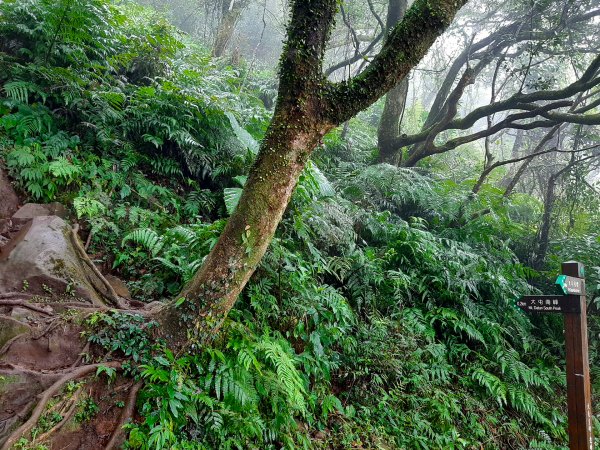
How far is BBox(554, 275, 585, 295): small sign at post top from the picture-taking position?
3.50 meters

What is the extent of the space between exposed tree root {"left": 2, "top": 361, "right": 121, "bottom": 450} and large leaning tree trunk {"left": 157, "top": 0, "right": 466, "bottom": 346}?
504 mm

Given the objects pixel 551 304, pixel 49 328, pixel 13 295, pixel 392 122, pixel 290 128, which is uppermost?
pixel 392 122

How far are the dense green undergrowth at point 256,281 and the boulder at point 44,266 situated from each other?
0.54 meters


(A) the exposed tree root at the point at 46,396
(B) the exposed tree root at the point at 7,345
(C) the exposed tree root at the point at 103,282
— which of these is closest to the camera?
(A) the exposed tree root at the point at 46,396

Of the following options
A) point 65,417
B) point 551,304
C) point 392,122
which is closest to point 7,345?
point 65,417

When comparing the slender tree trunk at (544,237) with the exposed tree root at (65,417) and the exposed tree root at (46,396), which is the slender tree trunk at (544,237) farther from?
the exposed tree root at (65,417)

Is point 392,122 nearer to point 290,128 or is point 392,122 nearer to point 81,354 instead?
point 290,128

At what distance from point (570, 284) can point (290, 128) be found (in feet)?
10.4

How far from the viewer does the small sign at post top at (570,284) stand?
3504 millimetres

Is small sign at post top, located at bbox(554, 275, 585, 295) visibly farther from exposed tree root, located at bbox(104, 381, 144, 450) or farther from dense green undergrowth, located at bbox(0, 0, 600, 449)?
exposed tree root, located at bbox(104, 381, 144, 450)

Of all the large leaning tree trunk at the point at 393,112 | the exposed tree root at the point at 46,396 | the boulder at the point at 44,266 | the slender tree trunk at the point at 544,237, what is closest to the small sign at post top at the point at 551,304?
the exposed tree root at the point at 46,396

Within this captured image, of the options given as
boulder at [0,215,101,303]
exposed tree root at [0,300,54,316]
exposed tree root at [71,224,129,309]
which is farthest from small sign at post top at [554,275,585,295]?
exposed tree root at [0,300,54,316]

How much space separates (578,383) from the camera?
3.59 meters

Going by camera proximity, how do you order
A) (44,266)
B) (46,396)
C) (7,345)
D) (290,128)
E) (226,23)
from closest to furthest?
(46,396)
(7,345)
(290,128)
(44,266)
(226,23)
